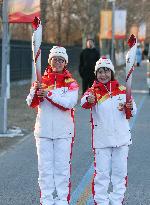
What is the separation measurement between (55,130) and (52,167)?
1.32ft

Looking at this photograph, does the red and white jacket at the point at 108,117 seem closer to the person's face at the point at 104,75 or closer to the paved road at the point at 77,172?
the person's face at the point at 104,75

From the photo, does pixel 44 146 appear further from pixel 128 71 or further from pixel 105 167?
pixel 128 71

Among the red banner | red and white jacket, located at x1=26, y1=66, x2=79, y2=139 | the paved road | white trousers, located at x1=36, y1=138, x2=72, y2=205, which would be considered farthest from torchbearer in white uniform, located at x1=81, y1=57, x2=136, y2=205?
the red banner

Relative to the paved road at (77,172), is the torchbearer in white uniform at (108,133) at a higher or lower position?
higher

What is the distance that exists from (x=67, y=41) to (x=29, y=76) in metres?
19.1

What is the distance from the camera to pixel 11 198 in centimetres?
761

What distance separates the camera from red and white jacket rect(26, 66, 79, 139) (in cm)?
677

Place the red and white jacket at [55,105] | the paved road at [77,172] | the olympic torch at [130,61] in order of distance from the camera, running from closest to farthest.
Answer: the olympic torch at [130,61] < the red and white jacket at [55,105] < the paved road at [77,172]

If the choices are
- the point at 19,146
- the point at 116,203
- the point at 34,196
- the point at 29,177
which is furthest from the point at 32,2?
the point at 116,203

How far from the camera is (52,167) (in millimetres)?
6875

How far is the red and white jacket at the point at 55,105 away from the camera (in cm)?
677

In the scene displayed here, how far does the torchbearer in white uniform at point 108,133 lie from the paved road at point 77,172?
28.2 inches

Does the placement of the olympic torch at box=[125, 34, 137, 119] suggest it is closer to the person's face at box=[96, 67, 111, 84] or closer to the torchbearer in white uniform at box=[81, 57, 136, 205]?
the torchbearer in white uniform at box=[81, 57, 136, 205]

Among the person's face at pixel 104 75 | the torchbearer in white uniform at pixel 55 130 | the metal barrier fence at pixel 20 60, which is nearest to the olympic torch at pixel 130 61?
the person's face at pixel 104 75
